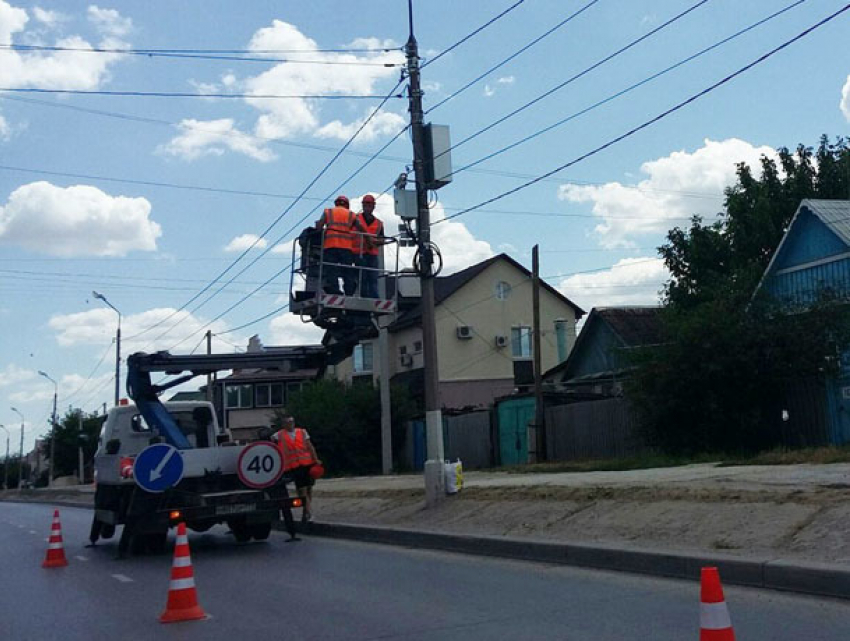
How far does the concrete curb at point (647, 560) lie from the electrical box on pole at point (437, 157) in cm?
554

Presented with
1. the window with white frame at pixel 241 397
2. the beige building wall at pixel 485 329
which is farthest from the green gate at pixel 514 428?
the window with white frame at pixel 241 397

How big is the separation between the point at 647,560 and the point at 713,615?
4819 mm

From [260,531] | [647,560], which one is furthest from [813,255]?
[647,560]

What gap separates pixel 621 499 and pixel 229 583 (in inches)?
197

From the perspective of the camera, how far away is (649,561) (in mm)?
9414

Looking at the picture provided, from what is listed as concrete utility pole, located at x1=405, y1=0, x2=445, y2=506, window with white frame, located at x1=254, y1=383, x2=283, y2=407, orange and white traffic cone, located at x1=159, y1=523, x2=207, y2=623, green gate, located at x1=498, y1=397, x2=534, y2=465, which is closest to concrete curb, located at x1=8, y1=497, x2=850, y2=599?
concrete utility pole, located at x1=405, y1=0, x2=445, y2=506

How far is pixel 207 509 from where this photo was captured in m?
13.2

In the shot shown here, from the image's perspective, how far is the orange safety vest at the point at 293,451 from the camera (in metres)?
15.1

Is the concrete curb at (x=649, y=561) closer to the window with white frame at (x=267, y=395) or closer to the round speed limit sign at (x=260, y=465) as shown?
the round speed limit sign at (x=260, y=465)

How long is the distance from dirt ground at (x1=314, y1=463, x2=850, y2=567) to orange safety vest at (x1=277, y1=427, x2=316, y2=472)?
1567 millimetres

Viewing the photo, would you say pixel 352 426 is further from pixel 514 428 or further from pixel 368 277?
pixel 368 277

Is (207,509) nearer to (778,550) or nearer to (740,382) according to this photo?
(778,550)

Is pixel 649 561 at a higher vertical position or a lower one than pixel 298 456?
lower

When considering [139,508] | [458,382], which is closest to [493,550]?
[139,508]
